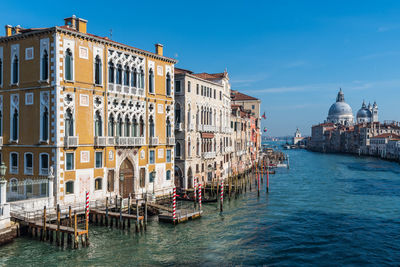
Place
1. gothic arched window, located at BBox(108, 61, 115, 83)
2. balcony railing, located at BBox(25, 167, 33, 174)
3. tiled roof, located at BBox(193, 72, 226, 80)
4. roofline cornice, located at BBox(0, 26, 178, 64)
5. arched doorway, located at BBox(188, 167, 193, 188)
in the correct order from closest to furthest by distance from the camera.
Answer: roofline cornice, located at BBox(0, 26, 178, 64)
balcony railing, located at BBox(25, 167, 33, 174)
gothic arched window, located at BBox(108, 61, 115, 83)
arched doorway, located at BBox(188, 167, 193, 188)
tiled roof, located at BBox(193, 72, 226, 80)

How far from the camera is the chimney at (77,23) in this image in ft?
75.9

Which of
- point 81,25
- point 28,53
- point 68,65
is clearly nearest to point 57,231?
point 68,65

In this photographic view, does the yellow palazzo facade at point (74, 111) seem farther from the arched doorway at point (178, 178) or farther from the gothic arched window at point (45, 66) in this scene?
the arched doorway at point (178, 178)

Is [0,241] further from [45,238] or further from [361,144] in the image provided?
[361,144]

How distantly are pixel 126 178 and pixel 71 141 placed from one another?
17.5 feet

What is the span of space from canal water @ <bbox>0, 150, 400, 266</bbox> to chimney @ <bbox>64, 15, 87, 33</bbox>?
38.4 feet

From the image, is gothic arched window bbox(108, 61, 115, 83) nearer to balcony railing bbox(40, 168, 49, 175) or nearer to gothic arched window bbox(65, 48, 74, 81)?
gothic arched window bbox(65, 48, 74, 81)

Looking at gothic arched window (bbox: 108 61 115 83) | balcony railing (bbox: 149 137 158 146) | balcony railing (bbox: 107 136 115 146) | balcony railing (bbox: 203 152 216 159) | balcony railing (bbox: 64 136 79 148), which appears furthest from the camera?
balcony railing (bbox: 203 152 216 159)

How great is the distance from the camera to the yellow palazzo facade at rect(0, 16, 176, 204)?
21031 millimetres

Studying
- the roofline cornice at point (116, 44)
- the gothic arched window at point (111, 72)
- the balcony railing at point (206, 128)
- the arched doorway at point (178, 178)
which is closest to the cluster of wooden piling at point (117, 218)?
the gothic arched window at point (111, 72)

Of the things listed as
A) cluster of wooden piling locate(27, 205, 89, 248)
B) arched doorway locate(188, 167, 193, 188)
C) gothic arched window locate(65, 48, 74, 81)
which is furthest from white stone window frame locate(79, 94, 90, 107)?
arched doorway locate(188, 167, 193, 188)

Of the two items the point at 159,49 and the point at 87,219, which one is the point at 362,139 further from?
the point at 87,219

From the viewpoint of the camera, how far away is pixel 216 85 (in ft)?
122

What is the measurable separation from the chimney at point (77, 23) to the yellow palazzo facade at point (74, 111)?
0.06 metres
